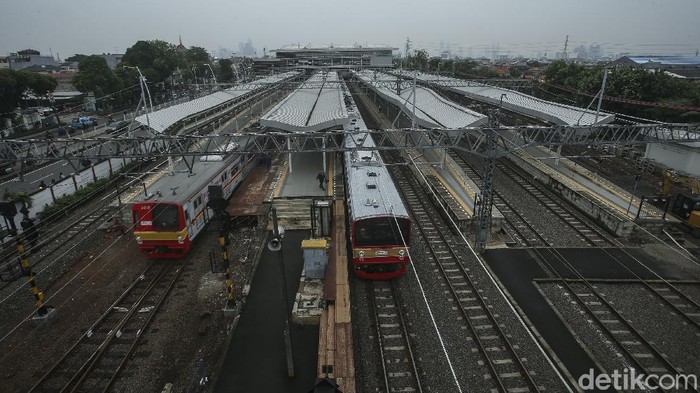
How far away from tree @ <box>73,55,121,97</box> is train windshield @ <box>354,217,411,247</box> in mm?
47698

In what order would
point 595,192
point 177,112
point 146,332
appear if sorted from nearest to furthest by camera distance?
point 146,332 < point 595,192 < point 177,112

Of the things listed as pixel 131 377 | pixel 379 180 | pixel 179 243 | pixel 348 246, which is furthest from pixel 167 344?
pixel 379 180

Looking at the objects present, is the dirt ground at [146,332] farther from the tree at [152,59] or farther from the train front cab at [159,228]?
the tree at [152,59]

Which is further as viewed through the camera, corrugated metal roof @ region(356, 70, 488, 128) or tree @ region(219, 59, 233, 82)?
tree @ region(219, 59, 233, 82)

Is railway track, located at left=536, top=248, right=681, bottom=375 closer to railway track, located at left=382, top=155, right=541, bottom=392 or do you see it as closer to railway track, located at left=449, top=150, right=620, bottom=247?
railway track, located at left=449, top=150, right=620, bottom=247

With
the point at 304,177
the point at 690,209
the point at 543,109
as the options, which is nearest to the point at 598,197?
the point at 690,209

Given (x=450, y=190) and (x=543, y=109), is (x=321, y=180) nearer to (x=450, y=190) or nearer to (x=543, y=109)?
(x=450, y=190)

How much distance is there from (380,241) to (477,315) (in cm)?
372

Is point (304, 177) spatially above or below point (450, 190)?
above

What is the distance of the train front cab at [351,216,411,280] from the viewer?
41.8 ft

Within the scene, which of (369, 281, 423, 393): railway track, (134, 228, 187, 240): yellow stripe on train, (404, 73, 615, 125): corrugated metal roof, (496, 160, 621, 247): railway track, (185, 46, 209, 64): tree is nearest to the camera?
(369, 281, 423, 393): railway track

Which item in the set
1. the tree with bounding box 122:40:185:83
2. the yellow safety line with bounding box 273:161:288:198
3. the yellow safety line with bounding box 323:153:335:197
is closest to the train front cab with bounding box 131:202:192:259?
the yellow safety line with bounding box 273:161:288:198

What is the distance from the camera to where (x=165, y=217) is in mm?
14414

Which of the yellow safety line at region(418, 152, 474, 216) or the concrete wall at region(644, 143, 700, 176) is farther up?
the concrete wall at region(644, 143, 700, 176)
